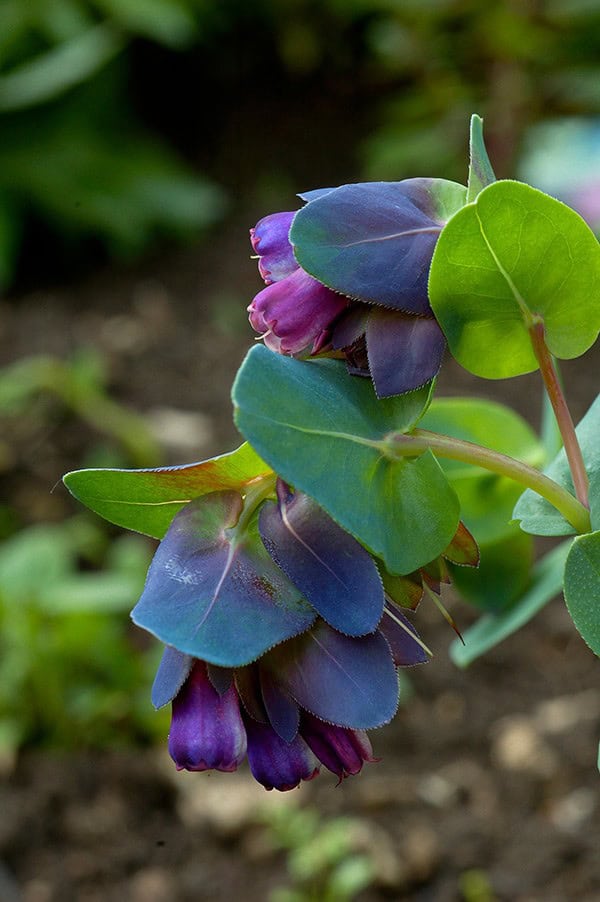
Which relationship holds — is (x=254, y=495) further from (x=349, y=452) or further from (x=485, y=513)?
(x=485, y=513)

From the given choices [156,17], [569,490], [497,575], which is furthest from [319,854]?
[156,17]

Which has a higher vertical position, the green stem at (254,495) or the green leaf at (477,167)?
the green leaf at (477,167)

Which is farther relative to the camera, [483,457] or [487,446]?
[487,446]

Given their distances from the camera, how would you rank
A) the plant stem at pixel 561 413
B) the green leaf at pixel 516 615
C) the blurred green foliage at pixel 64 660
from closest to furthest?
the plant stem at pixel 561 413 → the green leaf at pixel 516 615 → the blurred green foliage at pixel 64 660

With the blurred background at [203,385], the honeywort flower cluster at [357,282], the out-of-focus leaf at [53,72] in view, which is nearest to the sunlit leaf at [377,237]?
Answer: the honeywort flower cluster at [357,282]

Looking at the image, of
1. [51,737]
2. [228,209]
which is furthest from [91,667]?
[228,209]

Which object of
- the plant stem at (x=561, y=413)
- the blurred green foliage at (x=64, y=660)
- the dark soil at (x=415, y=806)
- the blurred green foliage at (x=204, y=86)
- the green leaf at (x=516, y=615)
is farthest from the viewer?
the blurred green foliage at (x=204, y=86)

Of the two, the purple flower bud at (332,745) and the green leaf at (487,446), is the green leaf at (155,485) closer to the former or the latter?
the purple flower bud at (332,745)
